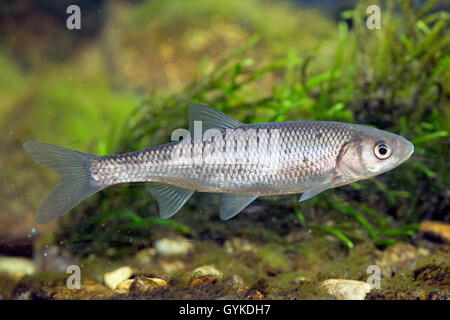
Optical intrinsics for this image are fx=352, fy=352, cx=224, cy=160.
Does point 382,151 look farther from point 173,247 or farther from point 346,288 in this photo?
point 173,247

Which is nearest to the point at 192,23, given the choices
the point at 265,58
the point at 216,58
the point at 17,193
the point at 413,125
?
the point at 216,58

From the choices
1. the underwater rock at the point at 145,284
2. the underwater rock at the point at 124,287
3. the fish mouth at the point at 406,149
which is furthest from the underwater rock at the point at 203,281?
the fish mouth at the point at 406,149

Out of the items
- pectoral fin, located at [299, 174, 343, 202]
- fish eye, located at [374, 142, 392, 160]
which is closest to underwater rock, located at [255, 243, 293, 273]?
pectoral fin, located at [299, 174, 343, 202]

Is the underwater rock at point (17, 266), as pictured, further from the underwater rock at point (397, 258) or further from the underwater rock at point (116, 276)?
the underwater rock at point (397, 258)

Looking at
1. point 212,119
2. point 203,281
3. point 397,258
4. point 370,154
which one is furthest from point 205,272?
point 397,258

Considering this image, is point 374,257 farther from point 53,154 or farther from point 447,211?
point 53,154

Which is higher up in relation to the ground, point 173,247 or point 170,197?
point 170,197
